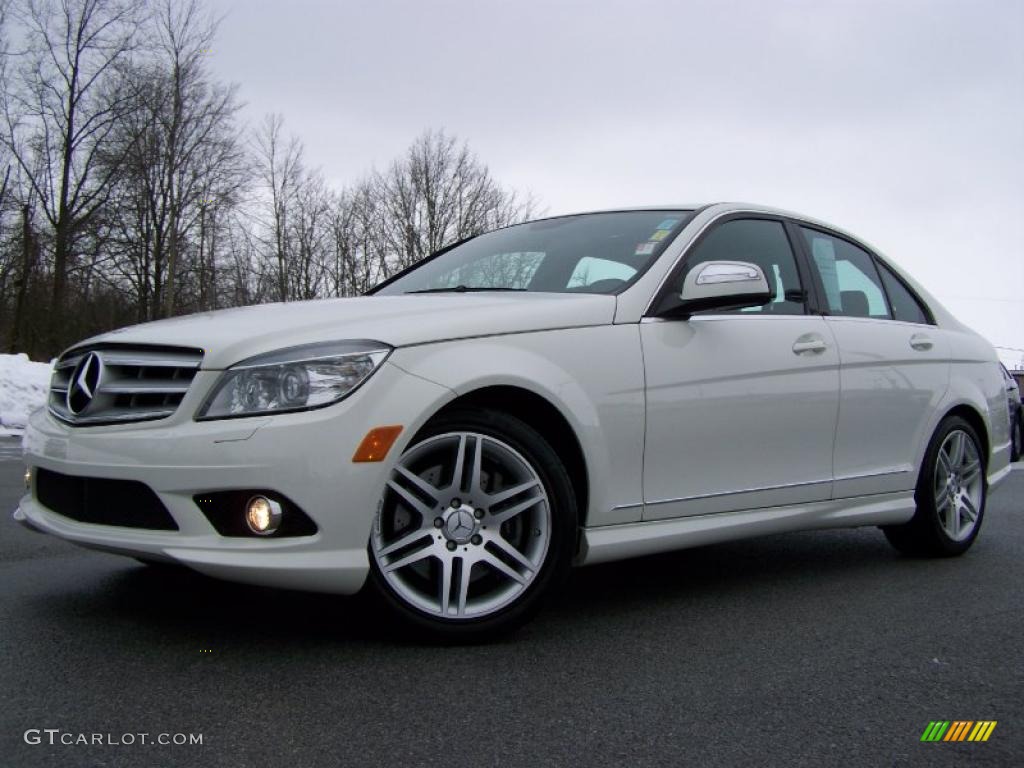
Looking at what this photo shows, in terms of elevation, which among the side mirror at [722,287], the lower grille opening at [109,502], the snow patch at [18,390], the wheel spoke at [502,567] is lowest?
the snow patch at [18,390]

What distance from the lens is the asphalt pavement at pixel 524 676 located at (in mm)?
2344

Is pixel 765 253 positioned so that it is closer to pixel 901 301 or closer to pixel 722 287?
pixel 722 287

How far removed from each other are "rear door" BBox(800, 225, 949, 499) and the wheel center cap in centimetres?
199

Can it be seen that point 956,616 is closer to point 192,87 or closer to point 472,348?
point 472,348

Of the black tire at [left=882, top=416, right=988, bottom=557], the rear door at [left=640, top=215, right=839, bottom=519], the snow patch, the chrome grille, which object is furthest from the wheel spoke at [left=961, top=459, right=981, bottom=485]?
the snow patch

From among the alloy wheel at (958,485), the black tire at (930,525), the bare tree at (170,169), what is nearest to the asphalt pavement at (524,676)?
the black tire at (930,525)

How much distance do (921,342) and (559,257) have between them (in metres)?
2.04

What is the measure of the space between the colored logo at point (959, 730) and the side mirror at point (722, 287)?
66.8 inches

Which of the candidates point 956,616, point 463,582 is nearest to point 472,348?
point 463,582

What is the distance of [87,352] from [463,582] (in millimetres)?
1502

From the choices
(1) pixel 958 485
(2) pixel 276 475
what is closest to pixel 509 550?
(2) pixel 276 475

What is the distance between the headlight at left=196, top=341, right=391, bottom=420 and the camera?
2.93m

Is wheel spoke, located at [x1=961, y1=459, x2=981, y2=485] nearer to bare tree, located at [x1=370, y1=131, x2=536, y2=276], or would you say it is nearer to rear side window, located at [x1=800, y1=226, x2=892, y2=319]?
rear side window, located at [x1=800, y1=226, x2=892, y2=319]

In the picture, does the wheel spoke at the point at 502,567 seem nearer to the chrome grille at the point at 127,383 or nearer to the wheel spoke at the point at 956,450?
the chrome grille at the point at 127,383
